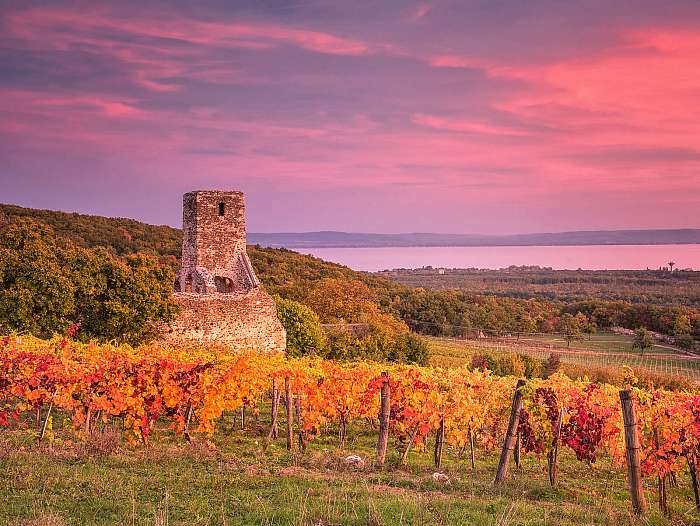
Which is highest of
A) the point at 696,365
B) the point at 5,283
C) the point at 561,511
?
the point at 5,283

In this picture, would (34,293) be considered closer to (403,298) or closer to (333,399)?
(333,399)

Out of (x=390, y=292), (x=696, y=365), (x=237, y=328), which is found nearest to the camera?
(x=237, y=328)

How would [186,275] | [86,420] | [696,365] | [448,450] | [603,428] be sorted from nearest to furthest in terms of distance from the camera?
[86,420] → [603,428] → [448,450] → [186,275] → [696,365]

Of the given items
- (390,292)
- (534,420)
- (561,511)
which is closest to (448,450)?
(534,420)

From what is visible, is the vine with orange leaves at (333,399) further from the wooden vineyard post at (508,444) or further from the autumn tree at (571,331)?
the autumn tree at (571,331)

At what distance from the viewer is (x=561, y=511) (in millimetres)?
7988

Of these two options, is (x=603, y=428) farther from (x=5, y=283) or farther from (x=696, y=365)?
(x=696, y=365)

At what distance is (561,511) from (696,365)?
47.6 metres

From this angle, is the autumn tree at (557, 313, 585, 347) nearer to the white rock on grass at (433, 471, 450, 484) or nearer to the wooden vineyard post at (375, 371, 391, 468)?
the wooden vineyard post at (375, 371, 391, 468)

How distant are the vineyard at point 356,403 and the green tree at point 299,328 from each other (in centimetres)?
1788

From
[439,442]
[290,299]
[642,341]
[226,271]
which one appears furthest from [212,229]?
[642,341]

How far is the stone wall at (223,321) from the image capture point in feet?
75.5

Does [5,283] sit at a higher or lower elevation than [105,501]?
higher

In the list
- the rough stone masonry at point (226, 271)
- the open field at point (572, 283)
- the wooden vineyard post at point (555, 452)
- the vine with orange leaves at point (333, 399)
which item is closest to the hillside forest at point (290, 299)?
the open field at point (572, 283)
